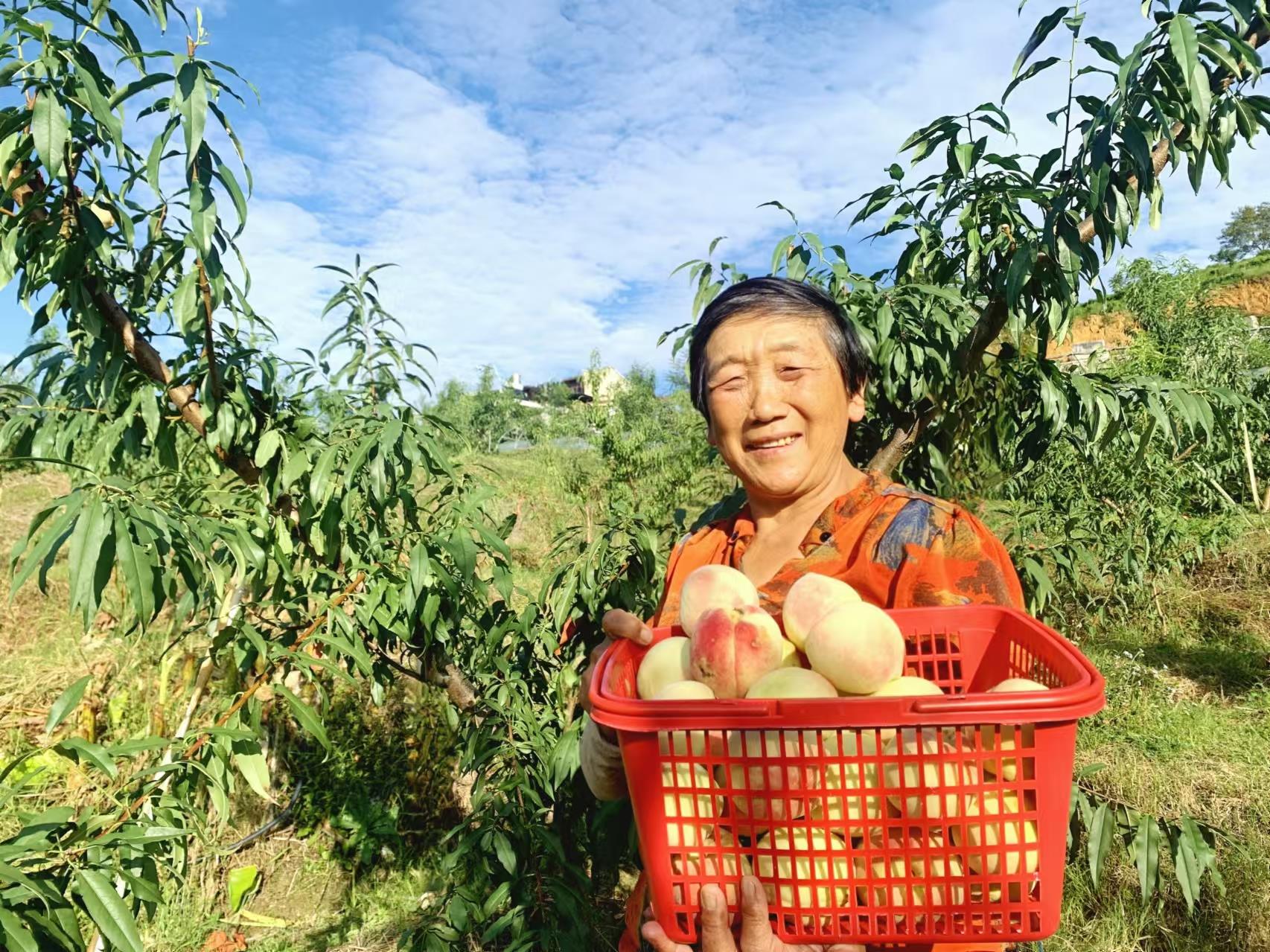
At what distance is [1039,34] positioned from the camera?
1.31m

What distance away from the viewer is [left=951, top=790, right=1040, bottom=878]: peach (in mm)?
805

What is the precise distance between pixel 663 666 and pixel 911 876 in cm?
37

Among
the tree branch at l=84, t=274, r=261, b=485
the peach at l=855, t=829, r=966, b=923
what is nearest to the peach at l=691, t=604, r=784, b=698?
the peach at l=855, t=829, r=966, b=923

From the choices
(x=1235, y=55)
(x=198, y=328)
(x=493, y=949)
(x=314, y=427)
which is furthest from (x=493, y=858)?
(x=1235, y=55)

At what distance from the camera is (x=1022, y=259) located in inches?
53.6

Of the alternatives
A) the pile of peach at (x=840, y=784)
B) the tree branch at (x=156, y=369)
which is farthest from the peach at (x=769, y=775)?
the tree branch at (x=156, y=369)

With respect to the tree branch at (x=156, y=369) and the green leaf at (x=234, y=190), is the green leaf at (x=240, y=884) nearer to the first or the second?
the tree branch at (x=156, y=369)

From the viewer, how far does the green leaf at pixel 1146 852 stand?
1.54 m

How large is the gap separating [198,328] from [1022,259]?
148 centimetres

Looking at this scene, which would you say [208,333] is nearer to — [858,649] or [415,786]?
[858,649]

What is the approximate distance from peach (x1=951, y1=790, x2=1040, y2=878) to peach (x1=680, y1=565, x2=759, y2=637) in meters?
0.36

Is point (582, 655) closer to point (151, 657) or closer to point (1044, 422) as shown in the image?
point (1044, 422)

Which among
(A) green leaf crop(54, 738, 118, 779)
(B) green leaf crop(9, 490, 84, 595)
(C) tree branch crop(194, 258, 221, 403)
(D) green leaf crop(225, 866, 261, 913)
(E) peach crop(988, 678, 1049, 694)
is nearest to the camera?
(E) peach crop(988, 678, 1049, 694)

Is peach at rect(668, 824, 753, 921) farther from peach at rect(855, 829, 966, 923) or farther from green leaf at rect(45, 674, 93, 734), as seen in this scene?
green leaf at rect(45, 674, 93, 734)
